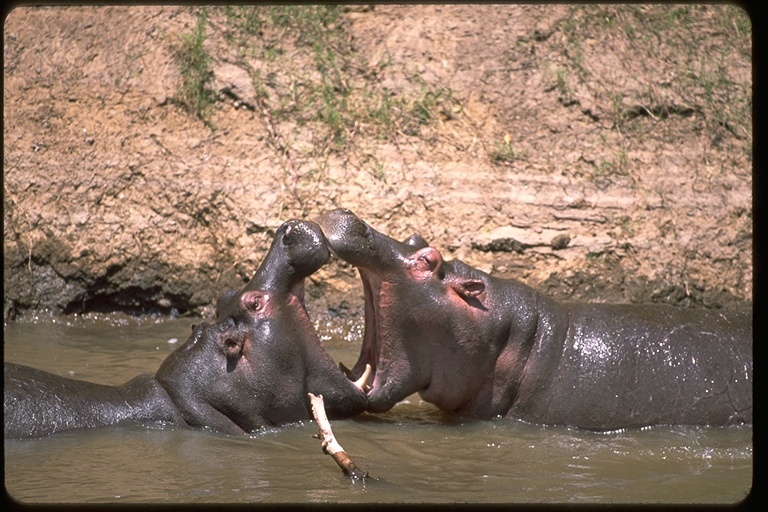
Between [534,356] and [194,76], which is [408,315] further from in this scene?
[194,76]

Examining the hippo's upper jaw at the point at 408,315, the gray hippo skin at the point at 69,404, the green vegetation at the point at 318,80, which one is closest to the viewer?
the gray hippo skin at the point at 69,404

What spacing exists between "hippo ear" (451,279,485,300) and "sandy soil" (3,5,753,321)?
6.76 ft

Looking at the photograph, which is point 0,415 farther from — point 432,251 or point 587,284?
point 587,284

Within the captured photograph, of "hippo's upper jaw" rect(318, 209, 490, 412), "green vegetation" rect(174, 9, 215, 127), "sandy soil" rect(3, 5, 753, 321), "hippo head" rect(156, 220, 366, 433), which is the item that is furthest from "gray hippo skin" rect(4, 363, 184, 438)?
"green vegetation" rect(174, 9, 215, 127)

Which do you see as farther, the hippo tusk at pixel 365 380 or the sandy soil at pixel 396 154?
the sandy soil at pixel 396 154

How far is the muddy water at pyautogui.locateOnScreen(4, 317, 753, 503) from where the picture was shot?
5246mm

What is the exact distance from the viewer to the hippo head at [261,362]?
588 cm

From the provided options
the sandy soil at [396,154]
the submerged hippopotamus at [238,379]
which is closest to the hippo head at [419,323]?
the submerged hippopotamus at [238,379]

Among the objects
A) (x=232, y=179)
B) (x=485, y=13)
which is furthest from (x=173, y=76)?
(x=485, y=13)

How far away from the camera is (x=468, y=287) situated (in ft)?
20.2

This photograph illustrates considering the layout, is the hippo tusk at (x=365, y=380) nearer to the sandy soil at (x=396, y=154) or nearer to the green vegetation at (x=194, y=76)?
the sandy soil at (x=396, y=154)

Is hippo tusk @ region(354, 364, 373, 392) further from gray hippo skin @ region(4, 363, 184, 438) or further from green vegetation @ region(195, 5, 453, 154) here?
green vegetation @ region(195, 5, 453, 154)

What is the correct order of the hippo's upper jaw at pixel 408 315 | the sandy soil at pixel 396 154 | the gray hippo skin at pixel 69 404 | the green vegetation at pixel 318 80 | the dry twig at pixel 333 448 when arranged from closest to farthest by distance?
the dry twig at pixel 333 448 < the gray hippo skin at pixel 69 404 < the hippo's upper jaw at pixel 408 315 < the sandy soil at pixel 396 154 < the green vegetation at pixel 318 80

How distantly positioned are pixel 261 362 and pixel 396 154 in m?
3.21
